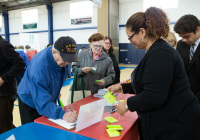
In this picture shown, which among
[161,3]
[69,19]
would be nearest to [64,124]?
[161,3]

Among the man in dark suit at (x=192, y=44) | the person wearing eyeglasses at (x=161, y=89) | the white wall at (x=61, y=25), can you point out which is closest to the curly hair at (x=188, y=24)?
the man in dark suit at (x=192, y=44)

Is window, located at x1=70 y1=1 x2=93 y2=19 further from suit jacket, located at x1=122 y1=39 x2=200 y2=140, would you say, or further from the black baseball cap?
suit jacket, located at x1=122 y1=39 x2=200 y2=140

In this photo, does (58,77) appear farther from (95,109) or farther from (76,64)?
(76,64)

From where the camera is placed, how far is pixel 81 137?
3.39 ft

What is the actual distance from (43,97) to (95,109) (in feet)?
1.27

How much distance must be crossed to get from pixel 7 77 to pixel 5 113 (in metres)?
0.43

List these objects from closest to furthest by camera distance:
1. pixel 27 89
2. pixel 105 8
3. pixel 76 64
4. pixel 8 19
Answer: pixel 27 89, pixel 76 64, pixel 105 8, pixel 8 19

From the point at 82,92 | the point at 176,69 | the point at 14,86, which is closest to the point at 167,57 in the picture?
the point at 176,69

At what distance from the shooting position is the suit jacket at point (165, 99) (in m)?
0.89

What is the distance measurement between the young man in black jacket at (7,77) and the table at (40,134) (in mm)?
891

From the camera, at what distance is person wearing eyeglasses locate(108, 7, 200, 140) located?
0.89 m

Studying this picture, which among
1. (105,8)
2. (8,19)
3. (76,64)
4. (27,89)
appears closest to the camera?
(27,89)

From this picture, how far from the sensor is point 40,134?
1.06m

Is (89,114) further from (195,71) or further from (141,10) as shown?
(141,10)
